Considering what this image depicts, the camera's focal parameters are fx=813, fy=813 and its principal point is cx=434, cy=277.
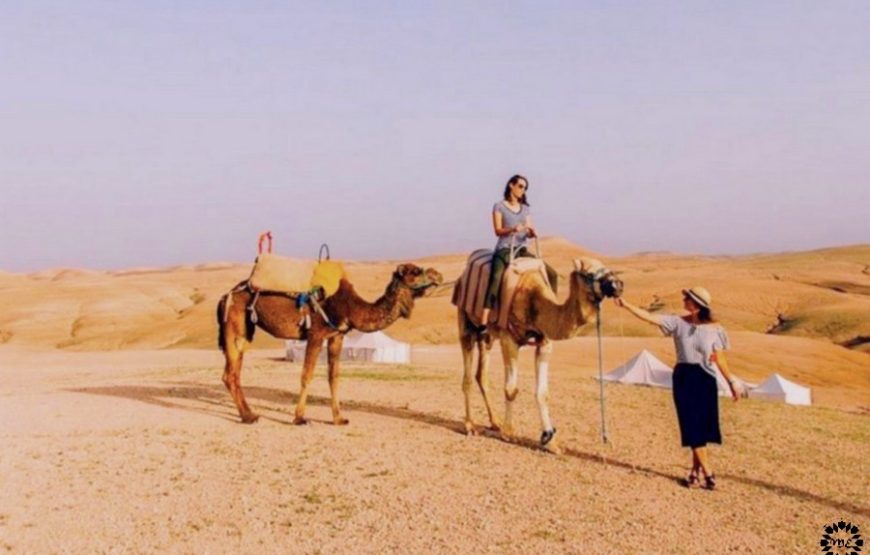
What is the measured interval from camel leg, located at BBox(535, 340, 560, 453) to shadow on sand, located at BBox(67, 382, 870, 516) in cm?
33

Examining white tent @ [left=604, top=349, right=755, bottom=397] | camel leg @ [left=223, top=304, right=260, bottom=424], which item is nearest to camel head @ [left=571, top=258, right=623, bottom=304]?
camel leg @ [left=223, top=304, right=260, bottom=424]

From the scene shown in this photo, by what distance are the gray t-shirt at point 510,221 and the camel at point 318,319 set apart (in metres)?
1.29

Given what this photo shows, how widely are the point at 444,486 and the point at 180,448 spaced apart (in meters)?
3.95

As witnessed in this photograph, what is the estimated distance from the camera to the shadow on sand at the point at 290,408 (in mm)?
9877

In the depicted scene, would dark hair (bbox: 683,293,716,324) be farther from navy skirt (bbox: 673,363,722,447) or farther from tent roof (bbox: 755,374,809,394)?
tent roof (bbox: 755,374,809,394)

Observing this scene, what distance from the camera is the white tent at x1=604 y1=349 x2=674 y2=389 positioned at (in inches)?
1169

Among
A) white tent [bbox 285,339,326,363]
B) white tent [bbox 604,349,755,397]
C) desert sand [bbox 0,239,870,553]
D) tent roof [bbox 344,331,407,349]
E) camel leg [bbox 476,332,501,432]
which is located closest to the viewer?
desert sand [bbox 0,239,870,553]

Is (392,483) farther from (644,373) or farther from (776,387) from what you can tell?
(644,373)

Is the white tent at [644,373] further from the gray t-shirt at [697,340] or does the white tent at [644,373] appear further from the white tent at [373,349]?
the gray t-shirt at [697,340]

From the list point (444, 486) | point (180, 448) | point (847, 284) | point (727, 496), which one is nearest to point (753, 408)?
point (727, 496)

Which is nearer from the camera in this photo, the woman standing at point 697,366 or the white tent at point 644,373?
the woman standing at point 697,366

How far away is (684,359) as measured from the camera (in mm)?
9477

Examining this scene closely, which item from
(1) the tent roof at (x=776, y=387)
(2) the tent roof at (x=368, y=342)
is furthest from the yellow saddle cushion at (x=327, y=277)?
(2) the tent roof at (x=368, y=342)

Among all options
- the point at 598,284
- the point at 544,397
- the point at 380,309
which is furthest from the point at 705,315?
the point at 380,309
